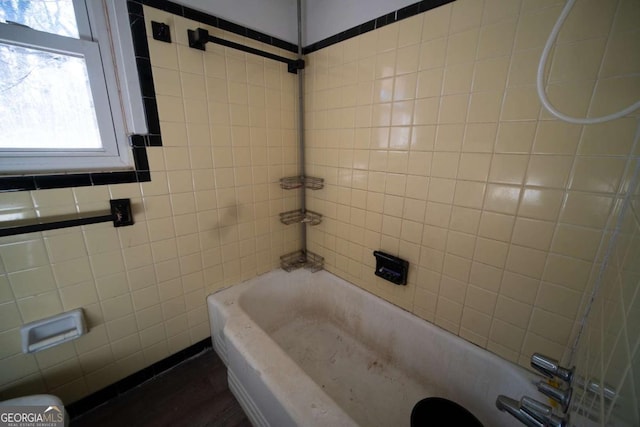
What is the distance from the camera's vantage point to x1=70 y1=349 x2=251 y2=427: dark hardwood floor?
111cm

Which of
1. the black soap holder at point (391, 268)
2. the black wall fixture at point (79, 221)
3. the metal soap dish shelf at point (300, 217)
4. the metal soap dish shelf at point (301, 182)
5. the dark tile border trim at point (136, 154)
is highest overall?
the dark tile border trim at point (136, 154)

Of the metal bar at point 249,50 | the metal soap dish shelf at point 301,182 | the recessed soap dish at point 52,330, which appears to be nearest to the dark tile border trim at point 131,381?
the recessed soap dish at point 52,330

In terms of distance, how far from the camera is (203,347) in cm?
149

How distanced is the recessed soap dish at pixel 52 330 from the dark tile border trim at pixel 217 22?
1.35 metres

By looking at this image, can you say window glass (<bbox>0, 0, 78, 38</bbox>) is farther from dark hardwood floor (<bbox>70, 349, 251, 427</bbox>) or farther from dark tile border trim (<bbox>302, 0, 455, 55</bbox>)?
dark hardwood floor (<bbox>70, 349, 251, 427</bbox>)

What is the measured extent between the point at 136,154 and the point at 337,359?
151 centimetres

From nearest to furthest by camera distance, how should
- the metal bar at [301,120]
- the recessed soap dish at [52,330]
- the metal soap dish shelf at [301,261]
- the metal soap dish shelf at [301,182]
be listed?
the recessed soap dish at [52,330] < the metal bar at [301,120] < the metal soap dish shelf at [301,182] < the metal soap dish shelf at [301,261]

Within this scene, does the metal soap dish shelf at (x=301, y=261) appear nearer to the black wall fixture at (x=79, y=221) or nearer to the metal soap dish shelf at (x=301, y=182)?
the metal soap dish shelf at (x=301, y=182)

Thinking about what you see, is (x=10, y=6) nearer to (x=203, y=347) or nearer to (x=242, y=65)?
(x=242, y=65)

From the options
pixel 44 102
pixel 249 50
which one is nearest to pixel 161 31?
pixel 249 50

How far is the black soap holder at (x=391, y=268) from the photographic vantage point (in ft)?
4.10

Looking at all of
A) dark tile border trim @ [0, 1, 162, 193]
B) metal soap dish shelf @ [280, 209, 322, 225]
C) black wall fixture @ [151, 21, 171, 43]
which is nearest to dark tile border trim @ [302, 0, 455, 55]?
black wall fixture @ [151, 21, 171, 43]

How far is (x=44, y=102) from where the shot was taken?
0.91m

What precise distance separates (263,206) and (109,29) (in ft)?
3.44
